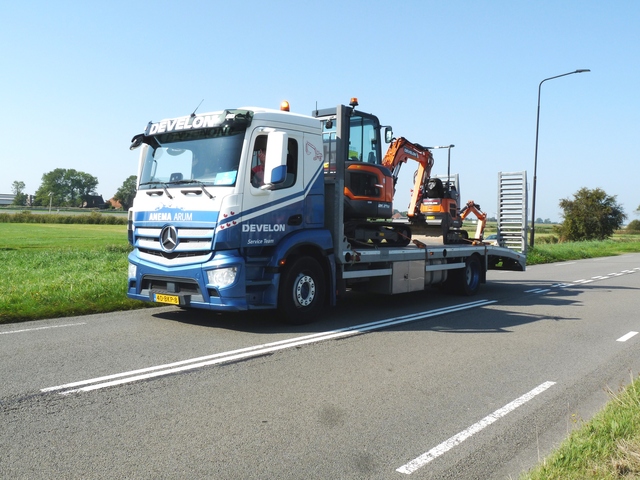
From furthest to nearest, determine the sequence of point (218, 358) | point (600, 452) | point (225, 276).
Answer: point (225, 276)
point (218, 358)
point (600, 452)

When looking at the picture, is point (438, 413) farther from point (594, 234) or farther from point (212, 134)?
point (594, 234)

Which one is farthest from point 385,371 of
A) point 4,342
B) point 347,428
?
point 4,342

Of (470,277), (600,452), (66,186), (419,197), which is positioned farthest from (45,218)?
(600,452)

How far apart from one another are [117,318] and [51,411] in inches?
168

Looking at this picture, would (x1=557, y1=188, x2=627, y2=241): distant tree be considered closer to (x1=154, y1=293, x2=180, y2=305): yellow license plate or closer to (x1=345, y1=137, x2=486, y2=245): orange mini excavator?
(x1=345, y1=137, x2=486, y2=245): orange mini excavator

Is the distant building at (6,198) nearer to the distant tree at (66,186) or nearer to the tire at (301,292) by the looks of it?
the distant tree at (66,186)

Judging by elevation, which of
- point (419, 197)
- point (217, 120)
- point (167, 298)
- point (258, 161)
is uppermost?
point (217, 120)

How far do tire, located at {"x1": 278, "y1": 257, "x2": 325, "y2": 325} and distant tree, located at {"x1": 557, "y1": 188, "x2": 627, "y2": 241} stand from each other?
207ft

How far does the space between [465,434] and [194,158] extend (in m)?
5.39

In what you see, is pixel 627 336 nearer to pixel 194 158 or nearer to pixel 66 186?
pixel 194 158

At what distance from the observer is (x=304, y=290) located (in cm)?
854

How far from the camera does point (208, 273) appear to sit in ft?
25.1

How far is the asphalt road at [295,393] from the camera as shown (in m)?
3.77

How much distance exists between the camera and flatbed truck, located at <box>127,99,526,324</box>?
7.72m
